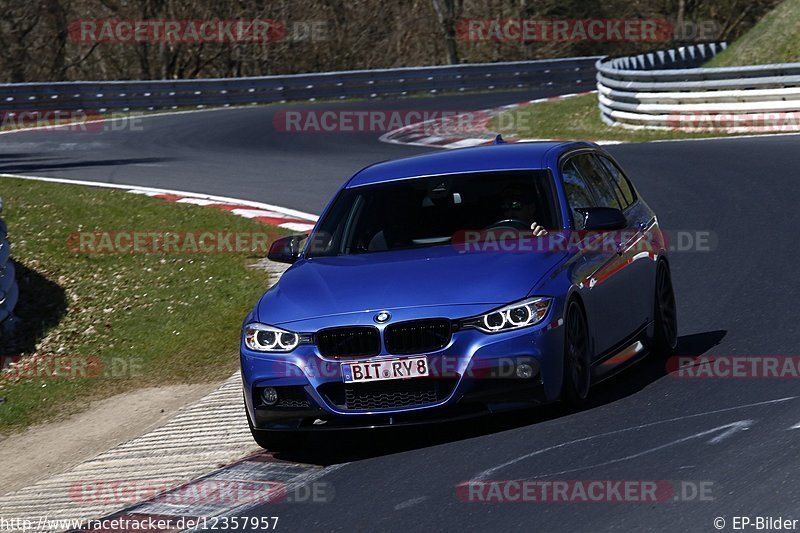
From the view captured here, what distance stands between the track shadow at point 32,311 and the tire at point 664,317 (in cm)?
647

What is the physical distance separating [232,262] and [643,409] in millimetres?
8113

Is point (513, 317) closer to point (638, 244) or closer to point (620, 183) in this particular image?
point (638, 244)

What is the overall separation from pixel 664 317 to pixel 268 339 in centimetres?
298

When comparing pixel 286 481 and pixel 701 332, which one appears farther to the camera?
pixel 701 332

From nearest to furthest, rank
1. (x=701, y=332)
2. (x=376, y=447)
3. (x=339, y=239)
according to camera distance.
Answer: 1. (x=376, y=447)
2. (x=339, y=239)
3. (x=701, y=332)

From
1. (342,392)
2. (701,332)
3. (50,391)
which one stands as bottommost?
(50,391)

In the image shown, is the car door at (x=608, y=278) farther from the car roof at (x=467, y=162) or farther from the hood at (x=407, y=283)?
the hood at (x=407, y=283)

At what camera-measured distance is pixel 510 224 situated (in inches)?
327

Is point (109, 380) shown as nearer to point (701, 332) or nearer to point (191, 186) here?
point (701, 332)

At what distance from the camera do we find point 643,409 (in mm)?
7664

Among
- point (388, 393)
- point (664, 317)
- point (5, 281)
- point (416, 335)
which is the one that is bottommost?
point (5, 281)

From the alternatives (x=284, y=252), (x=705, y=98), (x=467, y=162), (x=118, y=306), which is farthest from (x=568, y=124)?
(x=284, y=252)

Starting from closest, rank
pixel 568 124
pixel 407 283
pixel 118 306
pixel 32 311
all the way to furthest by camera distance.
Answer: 1. pixel 407 283
2. pixel 118 306
3. pixel 32 311
4. pixel 568 124

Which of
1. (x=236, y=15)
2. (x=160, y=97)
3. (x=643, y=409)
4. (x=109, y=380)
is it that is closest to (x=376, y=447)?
(x=643, y=409)
